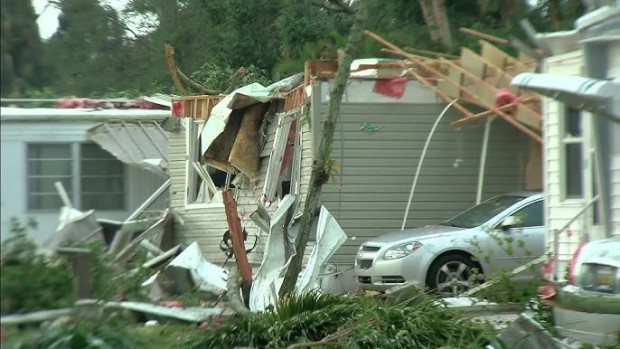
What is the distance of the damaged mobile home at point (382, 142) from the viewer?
16.8 meters

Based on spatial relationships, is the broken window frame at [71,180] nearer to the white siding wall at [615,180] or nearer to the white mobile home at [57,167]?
the white mobile home at [57,167]

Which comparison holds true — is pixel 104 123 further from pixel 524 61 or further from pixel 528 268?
pixel 524 61

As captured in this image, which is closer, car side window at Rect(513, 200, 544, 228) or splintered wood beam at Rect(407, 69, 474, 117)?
car side window at Rect(513, 200, 544, 228)

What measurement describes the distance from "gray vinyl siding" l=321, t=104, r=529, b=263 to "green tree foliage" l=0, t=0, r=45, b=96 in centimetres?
1246

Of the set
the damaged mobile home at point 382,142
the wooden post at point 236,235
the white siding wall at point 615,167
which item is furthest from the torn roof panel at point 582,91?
the damaged mobile home at point 382,142

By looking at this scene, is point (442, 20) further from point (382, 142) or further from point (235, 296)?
point (235, 296)

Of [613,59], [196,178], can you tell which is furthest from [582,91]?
[196,178]

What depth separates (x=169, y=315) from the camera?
23.0 feet

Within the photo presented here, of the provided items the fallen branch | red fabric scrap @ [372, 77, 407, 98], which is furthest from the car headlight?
the fallen branch

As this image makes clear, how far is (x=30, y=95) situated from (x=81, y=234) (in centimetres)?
70

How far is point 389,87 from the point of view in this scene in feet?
57.3

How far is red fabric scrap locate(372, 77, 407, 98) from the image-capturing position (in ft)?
57.2

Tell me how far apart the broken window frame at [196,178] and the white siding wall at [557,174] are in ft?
20.1

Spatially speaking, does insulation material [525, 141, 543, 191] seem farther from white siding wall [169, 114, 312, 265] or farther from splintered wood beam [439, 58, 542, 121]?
white siding wall [169, 114, 312, 265]
